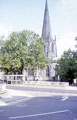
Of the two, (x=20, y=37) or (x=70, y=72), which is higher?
(x=20, y=37)

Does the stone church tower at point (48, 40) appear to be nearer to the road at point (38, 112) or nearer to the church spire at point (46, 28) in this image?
the church spire at point (46, 28)

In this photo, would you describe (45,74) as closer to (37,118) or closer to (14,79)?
(14,79)

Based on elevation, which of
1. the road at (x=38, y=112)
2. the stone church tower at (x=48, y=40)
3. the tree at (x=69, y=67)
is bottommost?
the road at (x=38, y=112)

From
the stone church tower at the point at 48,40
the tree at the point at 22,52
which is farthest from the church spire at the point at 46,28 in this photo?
the tree at the point at 22,52

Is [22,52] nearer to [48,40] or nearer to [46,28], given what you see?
[48,40]

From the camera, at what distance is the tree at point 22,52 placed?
4891 centimetres

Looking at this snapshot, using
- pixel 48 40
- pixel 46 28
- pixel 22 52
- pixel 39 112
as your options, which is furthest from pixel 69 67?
pixel 46 28

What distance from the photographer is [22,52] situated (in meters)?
49.2

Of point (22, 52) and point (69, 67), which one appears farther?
point (22, 52)

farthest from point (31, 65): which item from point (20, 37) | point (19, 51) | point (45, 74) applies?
point (45, 74)

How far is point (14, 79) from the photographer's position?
48.2 meters

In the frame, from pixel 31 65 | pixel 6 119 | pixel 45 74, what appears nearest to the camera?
pixel 6 119

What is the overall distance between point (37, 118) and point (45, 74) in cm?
8403

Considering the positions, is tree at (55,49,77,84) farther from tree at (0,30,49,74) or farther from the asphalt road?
the asphalt road
